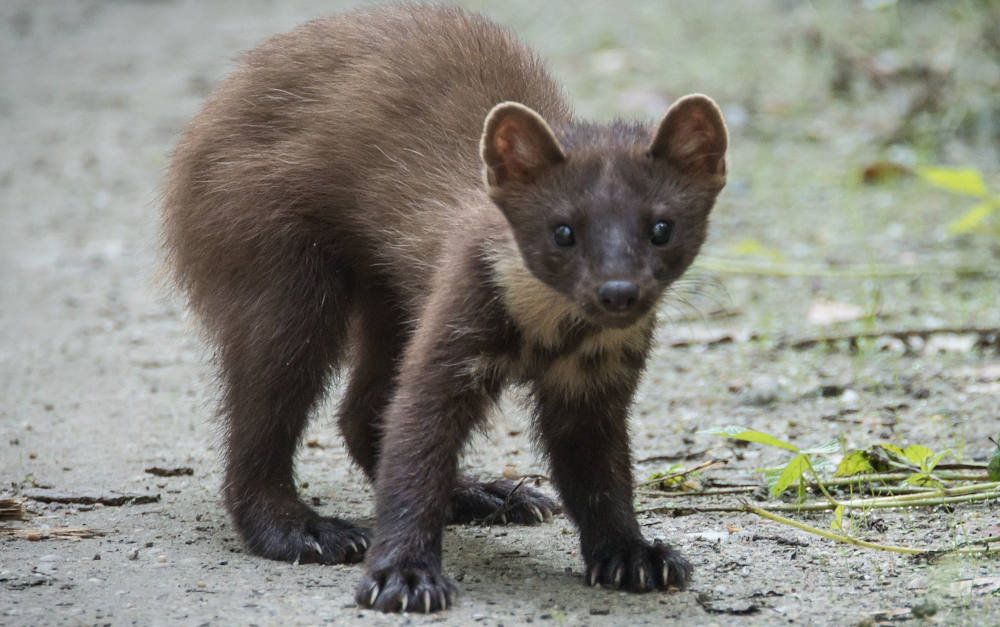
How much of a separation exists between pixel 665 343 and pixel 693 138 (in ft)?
11.5

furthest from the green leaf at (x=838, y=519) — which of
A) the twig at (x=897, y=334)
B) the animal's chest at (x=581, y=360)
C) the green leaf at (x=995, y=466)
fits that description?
the twig at (x=897, y=334)

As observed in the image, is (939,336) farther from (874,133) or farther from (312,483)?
(874,133)

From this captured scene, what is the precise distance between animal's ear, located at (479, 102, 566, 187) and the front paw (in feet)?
4.36

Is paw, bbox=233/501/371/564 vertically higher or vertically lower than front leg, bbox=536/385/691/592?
lower

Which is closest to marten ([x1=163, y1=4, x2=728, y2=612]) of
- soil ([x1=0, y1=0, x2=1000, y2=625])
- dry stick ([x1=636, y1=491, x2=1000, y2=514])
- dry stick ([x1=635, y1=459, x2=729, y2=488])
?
soil ([x1=0, y1=0, x2=1000, y2=625])

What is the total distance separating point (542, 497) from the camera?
5543 millimetres

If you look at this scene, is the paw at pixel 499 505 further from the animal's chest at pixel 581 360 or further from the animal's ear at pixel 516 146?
the animal's ear at pixel 516 146

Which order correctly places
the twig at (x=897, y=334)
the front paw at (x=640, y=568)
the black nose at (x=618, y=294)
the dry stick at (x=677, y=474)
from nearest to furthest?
the black nose at (x=618, y=294)
the front paw at (x=640, y=568)
the dry stick at (x=677, y=474)
the twig at (x=897, y=334)

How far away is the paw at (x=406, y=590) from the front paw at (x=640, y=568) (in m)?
0.58

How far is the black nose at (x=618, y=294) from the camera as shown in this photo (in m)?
4.06

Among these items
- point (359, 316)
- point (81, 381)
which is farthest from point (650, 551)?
point (81, 381)

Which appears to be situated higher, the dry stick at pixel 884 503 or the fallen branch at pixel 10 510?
the dry stick at pixel 884 503

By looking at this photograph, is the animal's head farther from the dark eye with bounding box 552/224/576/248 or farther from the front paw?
the front paw

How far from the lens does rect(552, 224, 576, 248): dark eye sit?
427 cm
